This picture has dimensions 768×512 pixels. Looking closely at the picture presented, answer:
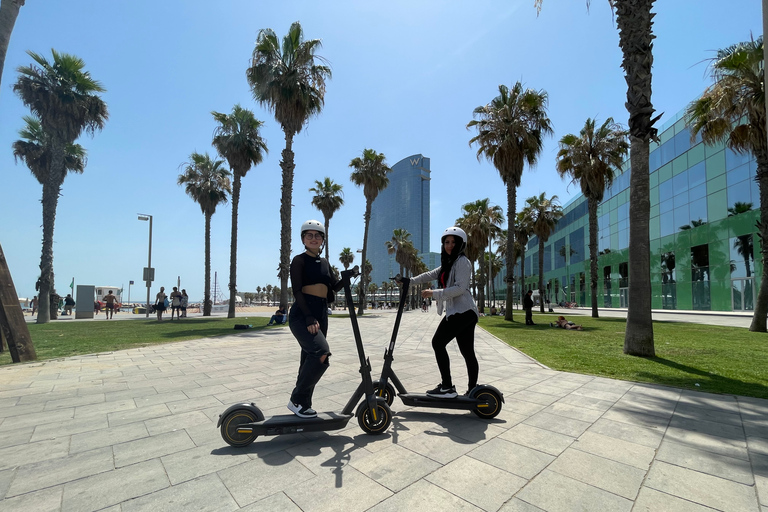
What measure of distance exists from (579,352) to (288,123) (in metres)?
16.7

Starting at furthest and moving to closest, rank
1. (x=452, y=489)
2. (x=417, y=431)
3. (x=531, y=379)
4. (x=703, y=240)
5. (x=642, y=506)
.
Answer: (x=703, y=240) < (x=531, y=379) < (x=417, y=431) < (x=452, y=489) < (x=642, y=506)

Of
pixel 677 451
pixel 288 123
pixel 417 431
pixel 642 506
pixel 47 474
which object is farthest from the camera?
pixel 288 123

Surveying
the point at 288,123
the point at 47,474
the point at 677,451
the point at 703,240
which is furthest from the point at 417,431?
the point at 703,240

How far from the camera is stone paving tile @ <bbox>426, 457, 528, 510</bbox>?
89.5 inches

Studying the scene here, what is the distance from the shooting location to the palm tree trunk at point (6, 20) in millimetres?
7965

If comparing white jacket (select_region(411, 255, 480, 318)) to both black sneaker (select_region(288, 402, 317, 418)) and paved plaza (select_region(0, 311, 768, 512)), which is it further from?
black sneaker (select_region(288, 402, 317, 418))

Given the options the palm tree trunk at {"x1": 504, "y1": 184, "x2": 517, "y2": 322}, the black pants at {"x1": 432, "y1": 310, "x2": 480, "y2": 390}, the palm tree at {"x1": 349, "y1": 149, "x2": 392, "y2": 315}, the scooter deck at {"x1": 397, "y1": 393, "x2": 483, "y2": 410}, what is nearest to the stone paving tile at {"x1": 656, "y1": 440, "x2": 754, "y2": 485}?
the scooter deck at {"x1": 397, "y1": 393, "x2": 483, "y2": 410}

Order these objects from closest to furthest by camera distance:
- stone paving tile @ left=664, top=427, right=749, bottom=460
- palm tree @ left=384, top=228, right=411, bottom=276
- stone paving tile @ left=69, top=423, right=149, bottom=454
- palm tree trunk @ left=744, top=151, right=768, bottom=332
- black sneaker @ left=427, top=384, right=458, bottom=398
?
stone paving tile @ left=664, top=427, right=749, bottom=460 < stone paving tile @ left=69, top=423, right=149, bottom=454 < black sneaker @ left=427, top=384, right=458, bottom=398 < palm tree trunk @ left=744, top=151, right=768, bottom=332 < palm tree @ left=384, top=228, right=411, bottom=276

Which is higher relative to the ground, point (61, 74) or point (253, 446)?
point (61, 74)

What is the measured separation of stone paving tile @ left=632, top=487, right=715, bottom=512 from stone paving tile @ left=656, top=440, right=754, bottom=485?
599 millimetres

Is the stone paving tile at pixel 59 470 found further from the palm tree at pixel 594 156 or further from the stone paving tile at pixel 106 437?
the palm tree at pixel 594 156

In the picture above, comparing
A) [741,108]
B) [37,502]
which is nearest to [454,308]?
[37,502]

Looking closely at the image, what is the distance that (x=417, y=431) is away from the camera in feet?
11.6

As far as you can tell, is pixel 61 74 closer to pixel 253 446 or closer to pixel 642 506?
pixel 253 446
